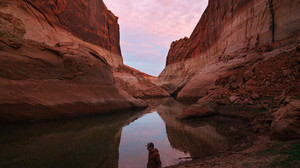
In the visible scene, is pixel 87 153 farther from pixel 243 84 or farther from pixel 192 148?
pixel 243 84

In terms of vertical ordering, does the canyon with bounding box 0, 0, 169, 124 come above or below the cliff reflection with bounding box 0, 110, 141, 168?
above

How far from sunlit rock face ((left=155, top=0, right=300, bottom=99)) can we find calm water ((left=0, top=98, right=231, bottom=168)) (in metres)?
8.43

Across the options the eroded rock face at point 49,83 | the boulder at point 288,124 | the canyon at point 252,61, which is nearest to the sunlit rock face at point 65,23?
the eroded rock face at point 49,83

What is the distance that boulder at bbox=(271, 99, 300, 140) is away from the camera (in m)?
2.19

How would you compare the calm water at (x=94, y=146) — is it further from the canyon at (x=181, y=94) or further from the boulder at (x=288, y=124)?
the boulder at (x=288, y=124)

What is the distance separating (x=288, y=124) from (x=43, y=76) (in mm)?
6986

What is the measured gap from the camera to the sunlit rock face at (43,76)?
14.3 feet

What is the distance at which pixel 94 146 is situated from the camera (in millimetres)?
3014

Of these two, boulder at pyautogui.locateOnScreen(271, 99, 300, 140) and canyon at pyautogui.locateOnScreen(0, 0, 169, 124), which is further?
canyon at pyautogui.locateOnScreen(0, 0, 169, 124)

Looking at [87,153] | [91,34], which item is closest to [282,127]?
[87,153]

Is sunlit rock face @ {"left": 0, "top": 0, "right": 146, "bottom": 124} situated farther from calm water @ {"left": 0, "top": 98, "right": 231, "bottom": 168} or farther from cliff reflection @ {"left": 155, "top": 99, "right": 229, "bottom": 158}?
cliff reflection @ {"left": 155, "top": 99, "right": 229, "bottom": 158}

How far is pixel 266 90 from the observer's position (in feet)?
19.9

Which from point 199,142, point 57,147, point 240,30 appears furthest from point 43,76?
point 240,30

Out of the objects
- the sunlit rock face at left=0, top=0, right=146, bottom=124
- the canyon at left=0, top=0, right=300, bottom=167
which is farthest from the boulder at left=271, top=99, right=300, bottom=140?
the sunlit rock face at left=0, top=0, right=146, bottom=124
